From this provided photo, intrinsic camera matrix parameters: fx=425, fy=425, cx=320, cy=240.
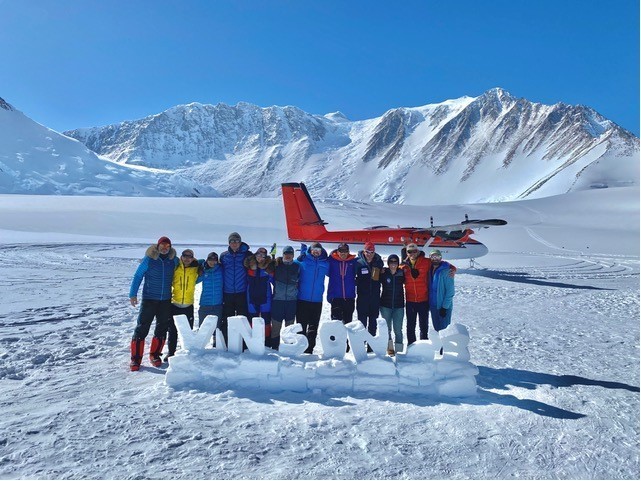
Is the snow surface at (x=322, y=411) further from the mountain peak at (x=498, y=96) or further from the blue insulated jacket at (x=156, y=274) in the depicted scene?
the mountain peak at (x=498, y=96)

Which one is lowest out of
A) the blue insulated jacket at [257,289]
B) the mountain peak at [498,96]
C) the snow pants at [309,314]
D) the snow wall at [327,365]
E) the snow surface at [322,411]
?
the snow surface at [322,411]

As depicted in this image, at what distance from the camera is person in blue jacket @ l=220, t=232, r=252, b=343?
5.68 m

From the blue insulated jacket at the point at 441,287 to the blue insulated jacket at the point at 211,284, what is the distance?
2910 millimetres

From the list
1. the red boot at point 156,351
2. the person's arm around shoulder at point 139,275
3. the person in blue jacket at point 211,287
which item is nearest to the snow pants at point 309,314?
the person in blue jacket at point 211,287

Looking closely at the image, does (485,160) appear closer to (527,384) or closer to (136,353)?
(527,384)

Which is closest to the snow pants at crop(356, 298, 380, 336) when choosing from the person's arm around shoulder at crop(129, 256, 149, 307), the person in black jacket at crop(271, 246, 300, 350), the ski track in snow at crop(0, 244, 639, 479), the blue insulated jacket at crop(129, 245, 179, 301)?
the person in black jacket at crop(271, 246, 300, 350)

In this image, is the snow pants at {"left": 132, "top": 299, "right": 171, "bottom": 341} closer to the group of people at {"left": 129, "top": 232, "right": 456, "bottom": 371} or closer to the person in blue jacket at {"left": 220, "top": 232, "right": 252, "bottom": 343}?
the group of people at {"left": 129, "top": 232, "right": 456, "bottom": 371}

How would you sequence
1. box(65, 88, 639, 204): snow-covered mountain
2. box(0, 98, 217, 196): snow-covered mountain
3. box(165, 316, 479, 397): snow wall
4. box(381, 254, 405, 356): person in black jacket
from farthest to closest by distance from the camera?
box(65, 88, 639, 204): snow-covered mountain < box(0, 98, 217, 196): snow-covered mountain < box(381, 254, 405, 356): person in black jacket < box(165, 316, 479, 397): snow wall

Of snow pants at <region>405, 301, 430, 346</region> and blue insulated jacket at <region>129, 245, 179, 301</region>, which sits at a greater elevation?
blue insulated jacket at <region>129, 245, 179, 301</region>

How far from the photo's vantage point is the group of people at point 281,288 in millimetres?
5535

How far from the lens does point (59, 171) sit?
3723 inches

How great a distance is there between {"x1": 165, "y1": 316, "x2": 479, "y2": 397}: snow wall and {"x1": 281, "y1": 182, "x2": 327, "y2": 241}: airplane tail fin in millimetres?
12072

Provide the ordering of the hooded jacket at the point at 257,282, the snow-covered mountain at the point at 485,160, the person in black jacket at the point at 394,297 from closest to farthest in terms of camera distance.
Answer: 1. the hooded jacket at the point at 257,282
2. the person in black jacket at the point at 394,297
3. the snow-covered mountain at the point at 485,160

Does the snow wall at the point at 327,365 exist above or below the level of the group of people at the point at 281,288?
below
